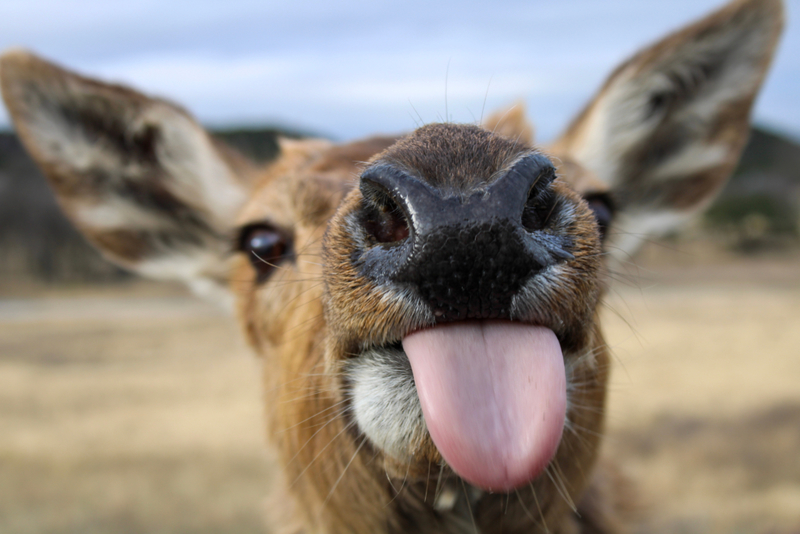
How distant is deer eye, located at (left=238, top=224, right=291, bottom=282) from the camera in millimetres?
3898

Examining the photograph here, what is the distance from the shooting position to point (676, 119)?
510 centimetres

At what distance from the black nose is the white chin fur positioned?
309 millimetres

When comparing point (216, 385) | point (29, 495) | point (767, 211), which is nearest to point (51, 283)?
point (216, 385)

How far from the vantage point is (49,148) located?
4598 mm

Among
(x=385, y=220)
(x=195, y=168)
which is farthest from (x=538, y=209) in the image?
(x=195, y=168)

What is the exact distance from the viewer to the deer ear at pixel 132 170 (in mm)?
4426

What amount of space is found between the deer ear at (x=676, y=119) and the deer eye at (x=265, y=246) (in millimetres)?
1962

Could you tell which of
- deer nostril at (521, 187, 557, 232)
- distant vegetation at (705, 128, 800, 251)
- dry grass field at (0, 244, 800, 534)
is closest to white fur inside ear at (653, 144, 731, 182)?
dry grass field at (0, 244, 800, 534)

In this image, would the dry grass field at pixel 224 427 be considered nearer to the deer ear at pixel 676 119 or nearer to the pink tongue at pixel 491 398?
the deer ear at pixel 676 119

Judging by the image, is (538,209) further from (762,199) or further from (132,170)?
(762,199)

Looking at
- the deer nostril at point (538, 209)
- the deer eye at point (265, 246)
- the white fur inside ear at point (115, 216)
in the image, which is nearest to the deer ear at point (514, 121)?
the deer eye at point (265, 246)

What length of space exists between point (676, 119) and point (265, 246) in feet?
11.0

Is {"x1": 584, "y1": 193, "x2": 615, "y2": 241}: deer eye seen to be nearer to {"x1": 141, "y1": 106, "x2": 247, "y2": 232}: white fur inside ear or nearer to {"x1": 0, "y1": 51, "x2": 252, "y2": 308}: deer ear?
{"x1": 0, "y1": 51, "x2": 252, "y2": 308}: deer ear

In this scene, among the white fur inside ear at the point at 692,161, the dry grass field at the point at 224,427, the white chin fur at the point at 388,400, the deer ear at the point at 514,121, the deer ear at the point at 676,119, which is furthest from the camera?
the dry grass field at the point at 224,427
